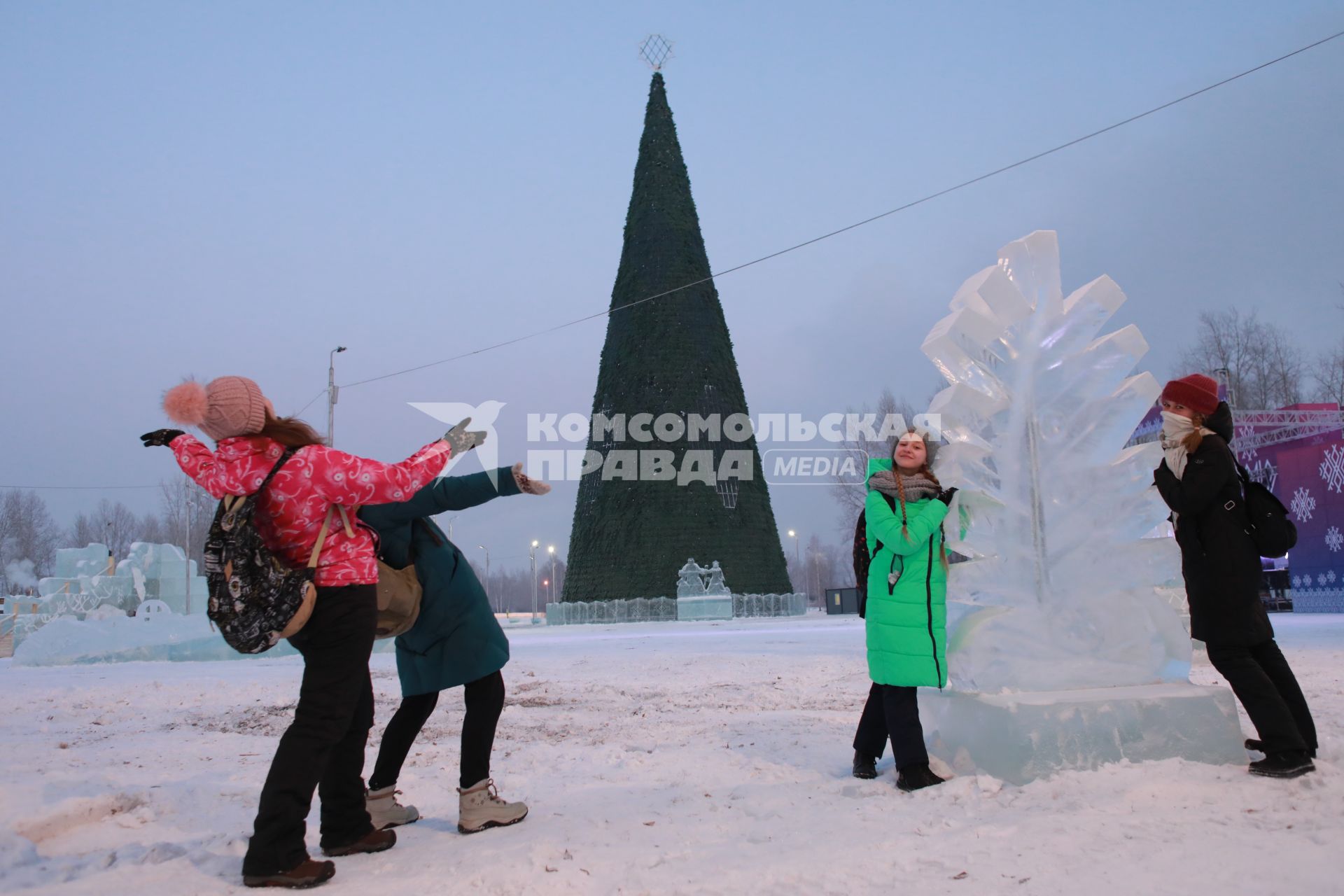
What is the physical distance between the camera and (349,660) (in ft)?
8.38

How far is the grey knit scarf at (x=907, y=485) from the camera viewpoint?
11.6 ft

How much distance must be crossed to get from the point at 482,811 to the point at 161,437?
1576 mm

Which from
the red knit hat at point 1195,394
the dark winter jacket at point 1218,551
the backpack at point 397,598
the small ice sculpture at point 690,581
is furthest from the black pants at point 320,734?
the small ice sculpture at point 690,581

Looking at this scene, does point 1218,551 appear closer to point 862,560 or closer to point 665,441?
point 862,560

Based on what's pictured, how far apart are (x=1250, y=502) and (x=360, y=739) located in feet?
10.8

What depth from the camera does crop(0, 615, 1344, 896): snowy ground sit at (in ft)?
7.50

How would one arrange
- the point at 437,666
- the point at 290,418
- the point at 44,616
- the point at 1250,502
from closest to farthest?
1. the point at 290,418
2. the point at 437,666
3. the point at 1250,502
4. the point at 44,616

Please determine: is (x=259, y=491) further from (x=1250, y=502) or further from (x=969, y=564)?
(x=1250, y=502)

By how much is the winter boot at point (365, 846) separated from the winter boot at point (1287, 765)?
2.88 meters

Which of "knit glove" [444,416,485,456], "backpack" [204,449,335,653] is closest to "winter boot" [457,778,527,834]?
"backpack" [204,449,335,653]

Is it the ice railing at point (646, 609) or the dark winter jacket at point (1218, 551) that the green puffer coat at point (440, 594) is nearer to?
the dark winter jacket at point (1218, 551)

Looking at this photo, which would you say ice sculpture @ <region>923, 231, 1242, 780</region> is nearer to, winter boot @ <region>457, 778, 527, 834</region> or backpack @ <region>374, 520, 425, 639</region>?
winter boot @ <region>457, 778, 527, 834</region>

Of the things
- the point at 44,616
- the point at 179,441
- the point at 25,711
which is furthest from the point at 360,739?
the point at 44,616

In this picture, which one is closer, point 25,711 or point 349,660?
point 349,660
